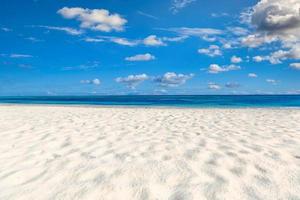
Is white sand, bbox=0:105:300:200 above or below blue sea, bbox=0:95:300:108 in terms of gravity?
below

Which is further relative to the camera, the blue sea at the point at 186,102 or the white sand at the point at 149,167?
the blue sea at the point at 186,102

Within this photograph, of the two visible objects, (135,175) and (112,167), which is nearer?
(135,175)

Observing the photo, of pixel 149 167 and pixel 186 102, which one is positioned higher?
pixel 186 102

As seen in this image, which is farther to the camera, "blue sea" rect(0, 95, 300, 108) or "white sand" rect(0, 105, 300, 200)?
"blue sea" rect(0, 95, 300, 108)

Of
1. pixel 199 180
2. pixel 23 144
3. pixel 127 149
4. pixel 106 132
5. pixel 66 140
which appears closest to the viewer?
pixel 199 180

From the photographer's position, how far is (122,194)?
2.64 meters

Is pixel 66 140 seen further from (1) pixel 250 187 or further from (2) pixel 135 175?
(1) pixel 250 187

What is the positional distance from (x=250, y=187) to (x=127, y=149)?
228cm

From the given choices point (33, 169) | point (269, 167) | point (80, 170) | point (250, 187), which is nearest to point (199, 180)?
point (250, 187)

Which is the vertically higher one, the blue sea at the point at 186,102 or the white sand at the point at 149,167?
the blue sea at the point at 186,102

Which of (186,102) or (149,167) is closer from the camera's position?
(149,167)

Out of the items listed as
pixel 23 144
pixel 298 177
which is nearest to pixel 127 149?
pixel 23 144

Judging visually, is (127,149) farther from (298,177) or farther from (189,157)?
(298,177)

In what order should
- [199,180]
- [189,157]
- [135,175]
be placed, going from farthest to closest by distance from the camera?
1. [189,157]
2. [135,175]
3. [199,180]
